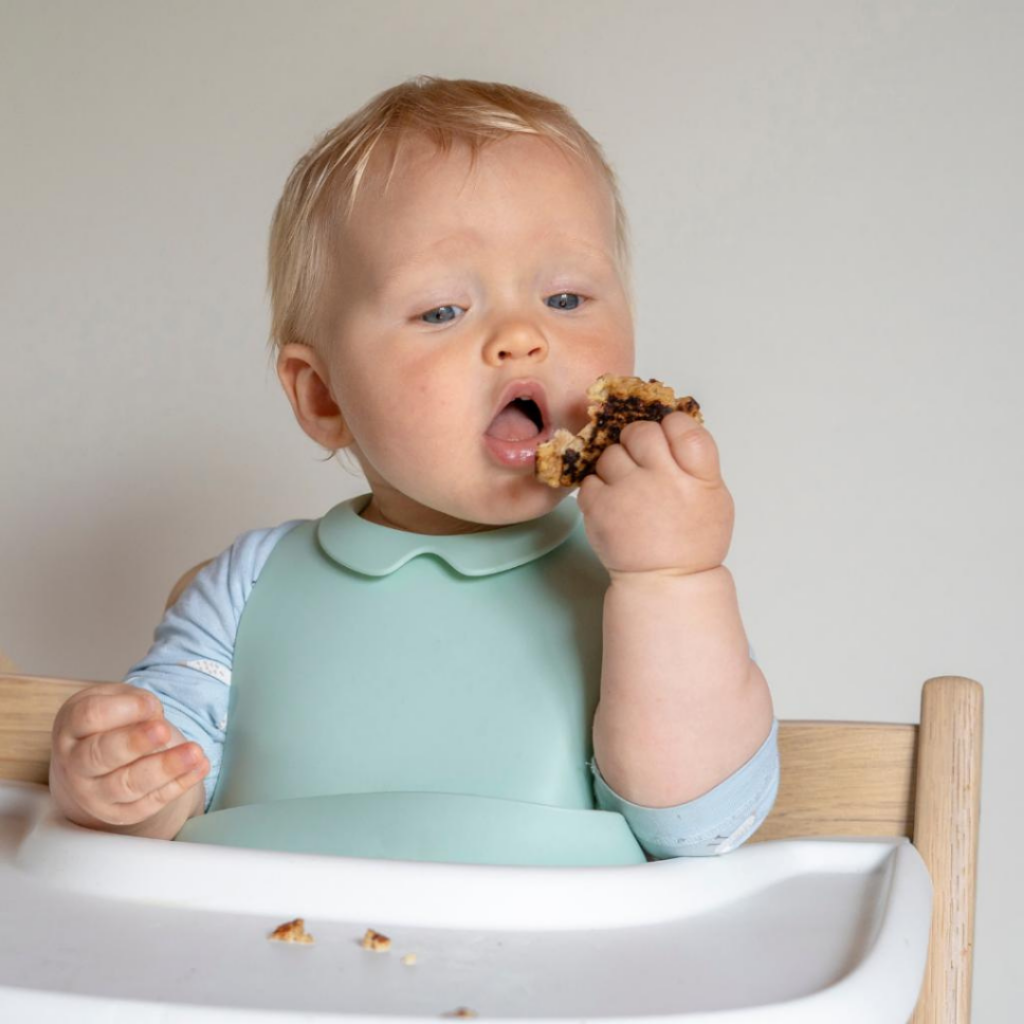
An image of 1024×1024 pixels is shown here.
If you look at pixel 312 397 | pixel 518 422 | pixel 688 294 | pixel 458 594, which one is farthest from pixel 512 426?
pixel 688 294

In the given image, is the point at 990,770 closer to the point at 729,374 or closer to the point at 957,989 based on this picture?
the point at 729,374

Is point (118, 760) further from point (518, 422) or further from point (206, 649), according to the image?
point (518, 422)

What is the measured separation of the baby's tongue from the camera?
1.03m

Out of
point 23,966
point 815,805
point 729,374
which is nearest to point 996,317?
point 729,374

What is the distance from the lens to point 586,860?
93cm

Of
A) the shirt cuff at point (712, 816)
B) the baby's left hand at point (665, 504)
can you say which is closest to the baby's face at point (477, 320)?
the baby's left hand at point (665, 504)

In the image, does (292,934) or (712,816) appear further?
(712,816)

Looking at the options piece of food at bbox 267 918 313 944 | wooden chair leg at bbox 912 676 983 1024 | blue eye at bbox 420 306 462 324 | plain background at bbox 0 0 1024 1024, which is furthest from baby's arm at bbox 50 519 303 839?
plain background at bbox 0 0 1024 1024

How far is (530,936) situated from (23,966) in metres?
0.24

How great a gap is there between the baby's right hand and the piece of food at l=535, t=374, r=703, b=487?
0.27 m

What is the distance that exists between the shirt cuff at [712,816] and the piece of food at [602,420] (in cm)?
19

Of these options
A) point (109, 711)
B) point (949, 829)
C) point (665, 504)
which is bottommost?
point (949, 829)

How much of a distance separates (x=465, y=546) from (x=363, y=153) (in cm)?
29

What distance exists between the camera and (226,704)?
3.58 feet
